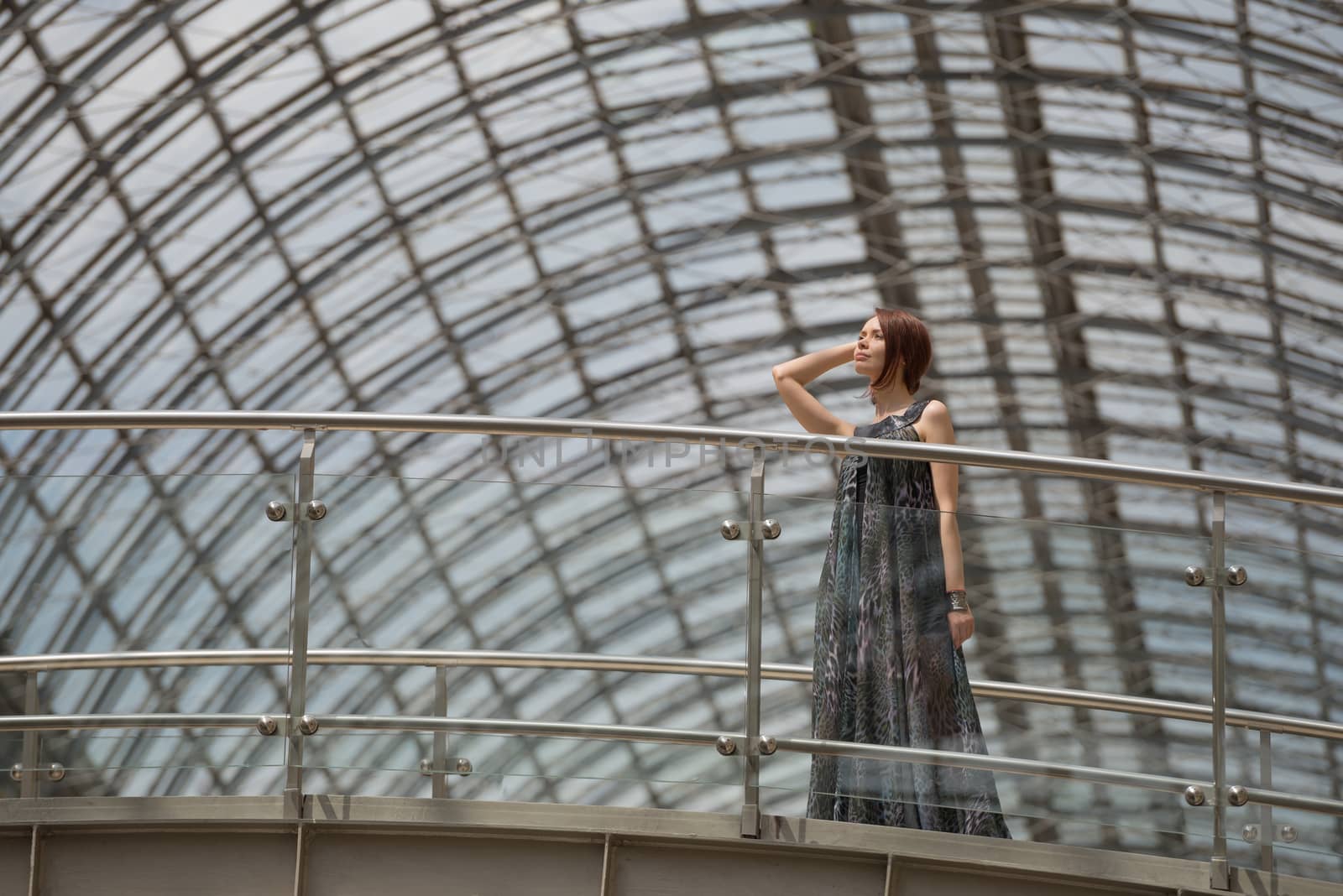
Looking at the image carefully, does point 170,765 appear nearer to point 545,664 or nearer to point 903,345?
point 545,664

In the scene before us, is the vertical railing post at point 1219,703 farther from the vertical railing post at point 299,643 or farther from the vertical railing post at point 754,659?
the vertical railing post at point 299,643

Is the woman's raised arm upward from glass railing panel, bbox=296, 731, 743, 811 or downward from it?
upward

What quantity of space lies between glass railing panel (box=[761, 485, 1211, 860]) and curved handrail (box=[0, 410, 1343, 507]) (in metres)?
Answer: 0.19

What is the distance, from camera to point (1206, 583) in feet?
17.7

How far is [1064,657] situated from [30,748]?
3.45m

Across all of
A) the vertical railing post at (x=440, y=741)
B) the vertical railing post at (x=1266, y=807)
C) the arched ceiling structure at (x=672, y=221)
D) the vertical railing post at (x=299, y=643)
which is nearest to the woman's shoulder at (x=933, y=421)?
the vertical railing post at (x=1266, y=807)

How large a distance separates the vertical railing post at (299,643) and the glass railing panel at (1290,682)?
302 cm

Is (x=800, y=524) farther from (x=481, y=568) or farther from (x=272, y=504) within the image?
(x=272, y=504)

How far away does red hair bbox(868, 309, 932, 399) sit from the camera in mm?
5512

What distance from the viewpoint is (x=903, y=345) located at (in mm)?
5520

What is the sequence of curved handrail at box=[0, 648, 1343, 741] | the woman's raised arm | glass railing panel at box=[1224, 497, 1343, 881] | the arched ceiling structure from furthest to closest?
the arched ceiling structure < the woman's raised arm < curved handrail at box=[0, 648, 1343, 741] < glass railing panel at box=[1224, 497, 1343, 881]

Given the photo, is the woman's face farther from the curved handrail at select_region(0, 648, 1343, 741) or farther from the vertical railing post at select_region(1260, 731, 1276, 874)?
the vertical railing post at select_region(1260, 731, 1276, 874)

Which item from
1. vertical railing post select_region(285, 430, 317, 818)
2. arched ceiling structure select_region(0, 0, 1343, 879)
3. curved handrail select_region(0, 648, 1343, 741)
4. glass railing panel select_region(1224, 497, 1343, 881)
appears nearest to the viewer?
glass railing panel select_region(1224, 497, 1343, 881)

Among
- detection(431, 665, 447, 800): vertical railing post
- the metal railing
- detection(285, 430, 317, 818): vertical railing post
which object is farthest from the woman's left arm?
detection(285, 430, 317, 818): vertical railing post
